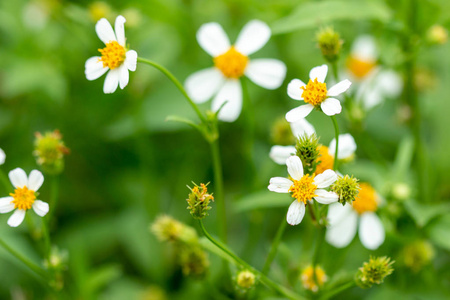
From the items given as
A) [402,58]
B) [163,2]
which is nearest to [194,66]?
[163,2]

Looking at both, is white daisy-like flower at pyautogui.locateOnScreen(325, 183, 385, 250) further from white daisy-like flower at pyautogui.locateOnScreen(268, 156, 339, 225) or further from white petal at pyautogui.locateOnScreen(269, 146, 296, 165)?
white daisy-like flower at pyautogui.locateOnScreen(268, 156, 339, 225)

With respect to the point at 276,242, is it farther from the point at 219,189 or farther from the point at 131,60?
the point at 131,60

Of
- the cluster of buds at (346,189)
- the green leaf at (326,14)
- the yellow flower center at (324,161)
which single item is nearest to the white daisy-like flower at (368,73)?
the green leaf at (326,14)

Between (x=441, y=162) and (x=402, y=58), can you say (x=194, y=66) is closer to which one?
(x=402, y=58)

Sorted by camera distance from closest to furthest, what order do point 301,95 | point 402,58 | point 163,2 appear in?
point 301,95
point 402,58
point 163,2

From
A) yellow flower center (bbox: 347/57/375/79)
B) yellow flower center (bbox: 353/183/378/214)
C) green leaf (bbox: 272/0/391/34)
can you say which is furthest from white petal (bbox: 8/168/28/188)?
yellow flower center (bbox: 347/57/375/79)

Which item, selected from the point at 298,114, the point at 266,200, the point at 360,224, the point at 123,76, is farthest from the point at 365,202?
the point at 123,76
